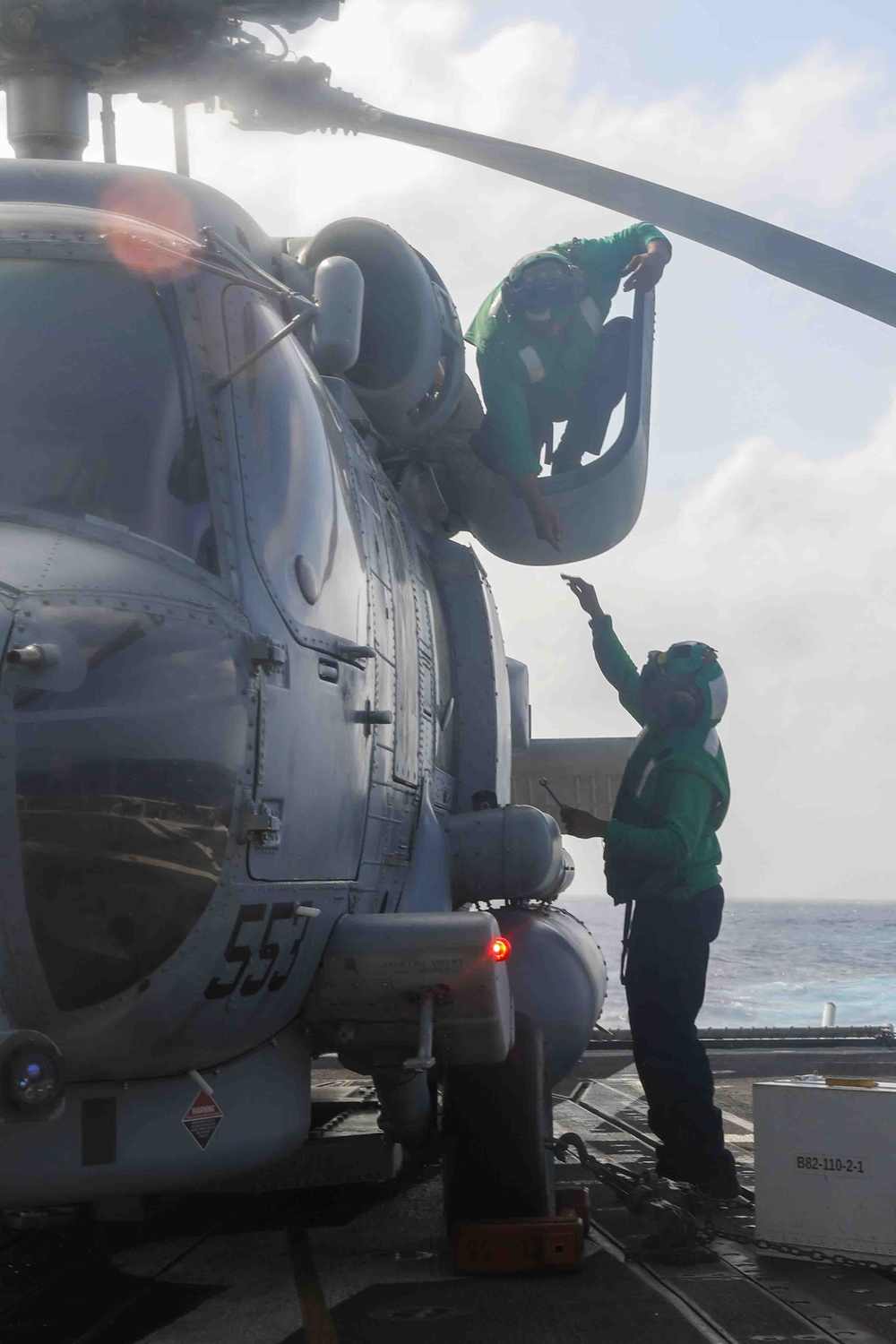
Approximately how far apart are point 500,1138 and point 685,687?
2339mm

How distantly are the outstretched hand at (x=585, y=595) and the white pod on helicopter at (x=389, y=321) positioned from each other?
1735 millimetres

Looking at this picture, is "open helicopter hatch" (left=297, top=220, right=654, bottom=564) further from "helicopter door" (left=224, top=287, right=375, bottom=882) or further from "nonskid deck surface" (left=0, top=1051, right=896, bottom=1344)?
"nonskid deck surface" (left=0, top=1051, right=896, bottom=1344)

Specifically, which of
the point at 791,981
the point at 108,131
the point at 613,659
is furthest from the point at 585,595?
the point at 791,981

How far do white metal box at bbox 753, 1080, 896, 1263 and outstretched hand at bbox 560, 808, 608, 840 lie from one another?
1.53m

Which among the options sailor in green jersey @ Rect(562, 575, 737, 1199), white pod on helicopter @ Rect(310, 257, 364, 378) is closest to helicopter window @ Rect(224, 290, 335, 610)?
white pod on helicopter @ Rect(310, 257, 364, 378)

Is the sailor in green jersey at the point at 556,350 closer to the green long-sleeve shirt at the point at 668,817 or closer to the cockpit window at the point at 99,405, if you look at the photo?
the green long-sleeve shirt at the point at 668,817

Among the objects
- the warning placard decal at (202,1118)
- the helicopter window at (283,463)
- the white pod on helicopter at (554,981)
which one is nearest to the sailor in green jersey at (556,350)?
the white pod on helicopter at (554,981)

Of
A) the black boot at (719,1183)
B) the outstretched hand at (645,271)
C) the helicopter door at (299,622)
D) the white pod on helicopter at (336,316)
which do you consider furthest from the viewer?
the outstretched hand at (645,271)

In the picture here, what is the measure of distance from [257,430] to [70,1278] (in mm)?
2660

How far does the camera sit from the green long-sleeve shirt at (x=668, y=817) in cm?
601

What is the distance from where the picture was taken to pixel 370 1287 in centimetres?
441

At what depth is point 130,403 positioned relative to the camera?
12.7ft

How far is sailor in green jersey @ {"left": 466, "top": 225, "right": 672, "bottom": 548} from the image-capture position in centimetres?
712

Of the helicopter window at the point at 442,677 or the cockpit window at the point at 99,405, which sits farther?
the helicopter window at the point at 442,677
